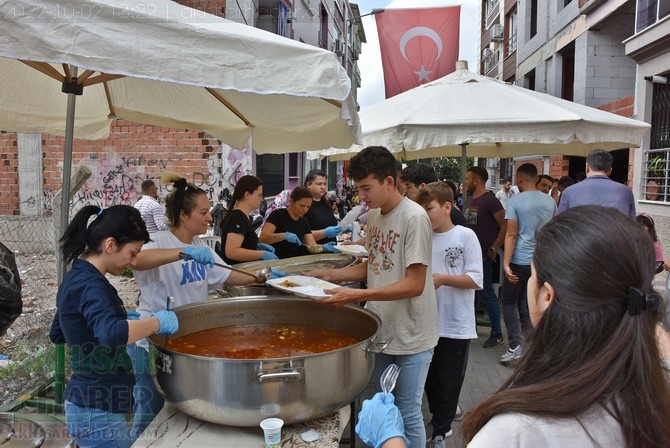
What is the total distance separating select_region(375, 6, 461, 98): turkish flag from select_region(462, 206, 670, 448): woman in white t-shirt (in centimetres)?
587

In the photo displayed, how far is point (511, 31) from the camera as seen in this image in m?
23.9

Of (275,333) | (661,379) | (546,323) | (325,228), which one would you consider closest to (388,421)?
(546,323)

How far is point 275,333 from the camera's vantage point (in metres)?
2.52

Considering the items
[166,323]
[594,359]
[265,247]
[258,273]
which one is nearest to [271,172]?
[265,247]

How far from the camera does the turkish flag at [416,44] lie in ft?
21.0

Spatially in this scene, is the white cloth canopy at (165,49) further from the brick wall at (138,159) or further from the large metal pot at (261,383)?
the brick wall at (138,159)

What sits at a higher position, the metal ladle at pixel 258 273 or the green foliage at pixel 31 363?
the metal ladle at pixel 258 273

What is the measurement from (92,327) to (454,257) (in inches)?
87.2

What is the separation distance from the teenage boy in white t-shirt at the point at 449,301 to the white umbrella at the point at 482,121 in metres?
1.21

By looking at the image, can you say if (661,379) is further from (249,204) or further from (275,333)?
(249,204)

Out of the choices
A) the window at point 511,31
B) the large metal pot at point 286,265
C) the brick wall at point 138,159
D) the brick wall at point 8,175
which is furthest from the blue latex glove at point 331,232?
the window at point 511,31

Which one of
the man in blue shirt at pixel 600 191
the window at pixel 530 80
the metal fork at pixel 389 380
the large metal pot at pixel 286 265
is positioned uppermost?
the window at pixel 530 80

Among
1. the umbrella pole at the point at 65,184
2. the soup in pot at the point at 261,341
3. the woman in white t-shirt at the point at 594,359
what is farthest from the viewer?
the umbrella pole at the point at 65,184

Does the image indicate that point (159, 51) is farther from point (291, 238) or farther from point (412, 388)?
point (291, 238)
